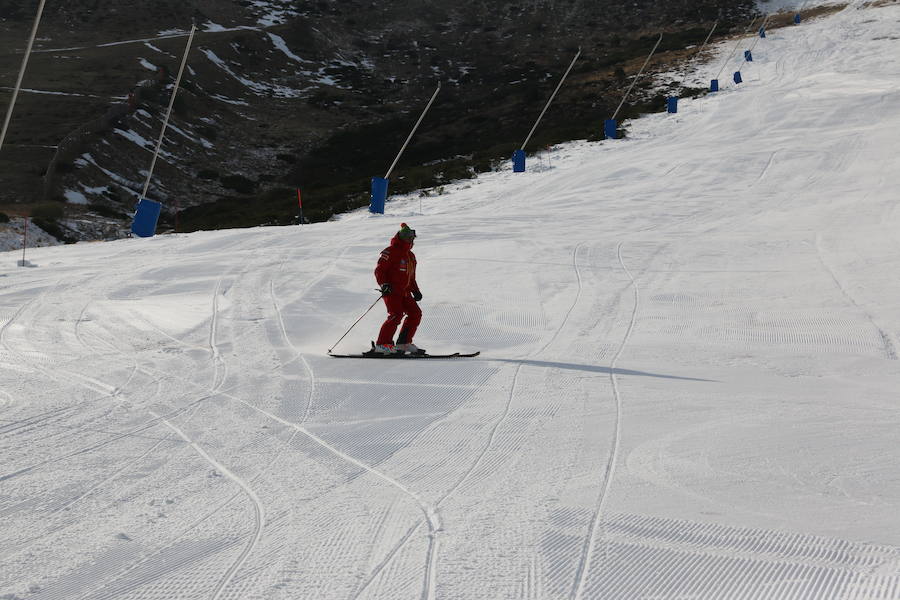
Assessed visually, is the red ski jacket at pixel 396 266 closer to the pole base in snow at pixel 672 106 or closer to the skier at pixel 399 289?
the skier at pixel 399 289

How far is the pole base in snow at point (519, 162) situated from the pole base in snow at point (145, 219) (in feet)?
36.6

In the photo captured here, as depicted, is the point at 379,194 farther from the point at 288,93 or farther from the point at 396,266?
the point at 288,93

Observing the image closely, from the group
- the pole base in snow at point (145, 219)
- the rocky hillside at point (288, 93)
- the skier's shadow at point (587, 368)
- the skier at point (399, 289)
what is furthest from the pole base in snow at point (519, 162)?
the skier's shadow at point (587, 368)

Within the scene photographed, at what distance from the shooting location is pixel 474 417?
676 centimetres

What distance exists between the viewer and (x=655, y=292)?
1177 cm

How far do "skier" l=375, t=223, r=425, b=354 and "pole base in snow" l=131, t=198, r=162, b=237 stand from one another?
10593mm

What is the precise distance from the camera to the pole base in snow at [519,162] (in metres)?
25.1

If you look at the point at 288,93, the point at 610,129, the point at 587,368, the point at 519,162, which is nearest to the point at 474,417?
the point at 587,368

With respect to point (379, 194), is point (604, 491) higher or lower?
lower

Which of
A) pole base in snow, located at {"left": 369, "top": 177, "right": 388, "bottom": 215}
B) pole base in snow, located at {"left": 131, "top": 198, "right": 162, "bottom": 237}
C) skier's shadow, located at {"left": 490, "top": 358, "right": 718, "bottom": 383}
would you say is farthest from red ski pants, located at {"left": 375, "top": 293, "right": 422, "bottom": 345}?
pole base in snow, located at {"left": 369, "top": 177, "right": 388, "bottom": 215}

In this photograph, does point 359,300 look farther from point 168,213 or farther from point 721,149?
point 168,213

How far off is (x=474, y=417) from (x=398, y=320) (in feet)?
9.24

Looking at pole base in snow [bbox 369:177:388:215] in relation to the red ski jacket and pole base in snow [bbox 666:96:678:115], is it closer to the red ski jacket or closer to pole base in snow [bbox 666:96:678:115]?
the red ski jacket

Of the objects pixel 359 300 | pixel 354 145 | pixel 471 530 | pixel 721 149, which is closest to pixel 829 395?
pixel 471 530
